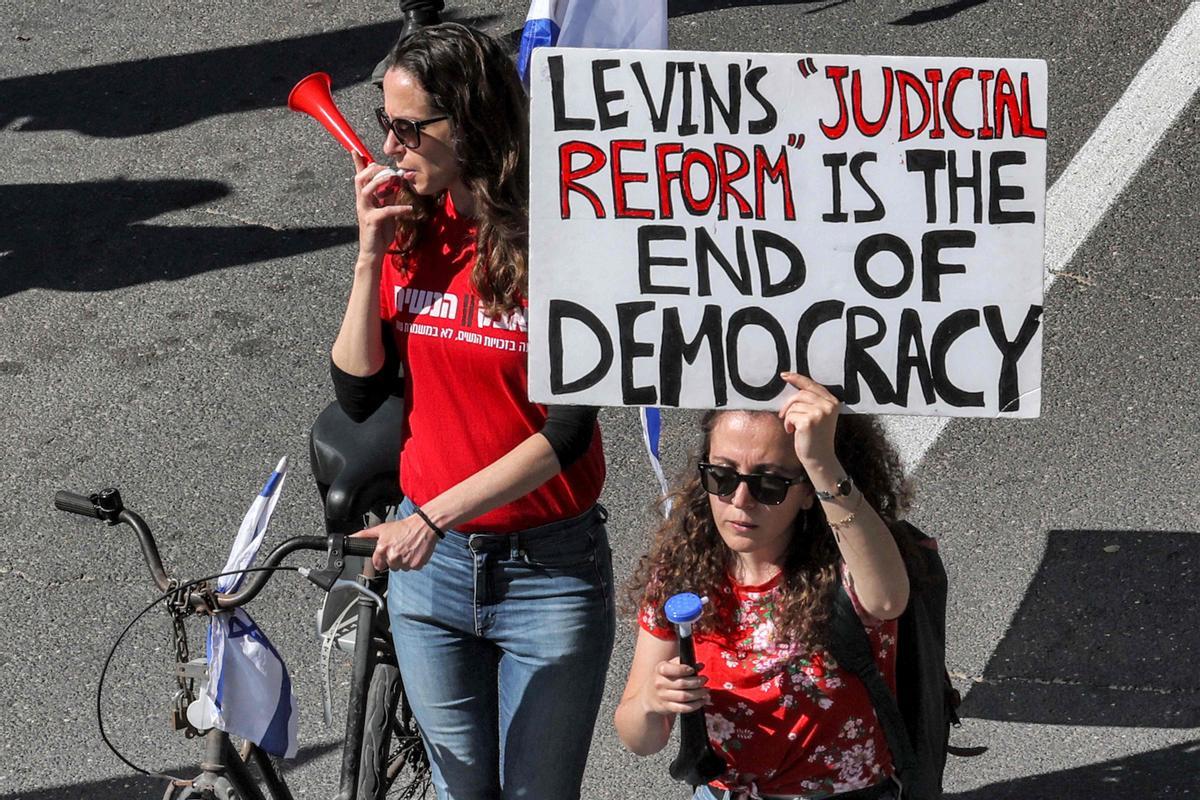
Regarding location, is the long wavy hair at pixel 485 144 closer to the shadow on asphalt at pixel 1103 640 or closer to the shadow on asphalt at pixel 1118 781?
the shadow on asphalt at pixel 1118 781

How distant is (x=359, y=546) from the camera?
3.01 m

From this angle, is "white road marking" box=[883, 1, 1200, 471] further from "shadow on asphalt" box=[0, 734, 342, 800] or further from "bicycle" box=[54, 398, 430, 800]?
"shadow on asphalt" box=[0, 734, 342, 800]

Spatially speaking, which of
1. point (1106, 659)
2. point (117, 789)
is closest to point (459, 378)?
point (117, 789)

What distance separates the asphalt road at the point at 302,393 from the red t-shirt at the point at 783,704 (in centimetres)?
134

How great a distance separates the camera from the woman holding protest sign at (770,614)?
9.27 feet

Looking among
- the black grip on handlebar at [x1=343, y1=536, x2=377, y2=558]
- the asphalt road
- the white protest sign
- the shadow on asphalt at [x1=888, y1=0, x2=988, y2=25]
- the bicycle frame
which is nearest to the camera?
the white protest sign

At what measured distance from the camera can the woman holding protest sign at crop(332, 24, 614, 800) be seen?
3066 millimetres

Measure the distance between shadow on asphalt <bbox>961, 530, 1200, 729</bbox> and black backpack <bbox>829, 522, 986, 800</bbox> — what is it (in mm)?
1546

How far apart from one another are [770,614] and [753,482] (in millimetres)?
278

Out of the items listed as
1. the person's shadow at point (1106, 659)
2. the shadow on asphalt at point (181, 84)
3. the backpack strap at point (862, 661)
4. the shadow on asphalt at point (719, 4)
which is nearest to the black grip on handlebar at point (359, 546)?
the backpack strap at point (862, 661)

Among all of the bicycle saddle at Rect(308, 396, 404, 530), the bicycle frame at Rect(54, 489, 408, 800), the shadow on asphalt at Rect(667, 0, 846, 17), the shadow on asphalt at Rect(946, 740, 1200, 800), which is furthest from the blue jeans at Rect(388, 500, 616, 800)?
A: the shadow on asphalt at Rect(667, 0, 846, 17)

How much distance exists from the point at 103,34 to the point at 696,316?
7114 millimetres

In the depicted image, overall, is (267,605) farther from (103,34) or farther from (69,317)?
(103,34)

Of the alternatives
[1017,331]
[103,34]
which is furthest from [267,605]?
[103,34]
